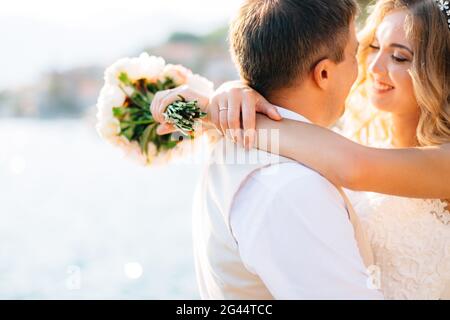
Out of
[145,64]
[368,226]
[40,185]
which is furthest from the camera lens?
[40,185]

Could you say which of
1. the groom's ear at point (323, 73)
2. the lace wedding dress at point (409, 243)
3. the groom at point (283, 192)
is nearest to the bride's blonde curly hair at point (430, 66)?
the lace wedding dress at point (409, 243)

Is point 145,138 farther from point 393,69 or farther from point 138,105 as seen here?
point 393,69

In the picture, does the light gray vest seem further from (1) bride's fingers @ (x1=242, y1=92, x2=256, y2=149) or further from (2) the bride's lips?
(2) the bride's lips

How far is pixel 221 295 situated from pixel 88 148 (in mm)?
18414

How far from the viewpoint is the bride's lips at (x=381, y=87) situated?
108 inches

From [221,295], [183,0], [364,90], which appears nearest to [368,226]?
[221,295]

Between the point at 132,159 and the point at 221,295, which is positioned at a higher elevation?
the point at 132,159

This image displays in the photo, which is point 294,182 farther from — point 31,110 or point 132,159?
point 31,110

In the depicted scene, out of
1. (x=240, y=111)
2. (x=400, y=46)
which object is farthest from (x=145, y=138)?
(x=400, y=46)

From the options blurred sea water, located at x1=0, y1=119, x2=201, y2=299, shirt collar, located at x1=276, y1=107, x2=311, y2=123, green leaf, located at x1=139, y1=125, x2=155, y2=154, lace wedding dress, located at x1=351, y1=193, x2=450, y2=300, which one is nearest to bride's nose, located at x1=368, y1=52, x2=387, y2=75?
lace wedding dress, located at x1=351, y1=193, x2=450, y2=300

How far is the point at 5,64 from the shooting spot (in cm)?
2988

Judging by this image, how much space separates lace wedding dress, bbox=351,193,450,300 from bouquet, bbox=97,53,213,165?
0.86 meters

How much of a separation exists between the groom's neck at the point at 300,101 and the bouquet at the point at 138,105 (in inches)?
24.5

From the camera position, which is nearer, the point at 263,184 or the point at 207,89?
the point at 263,184
